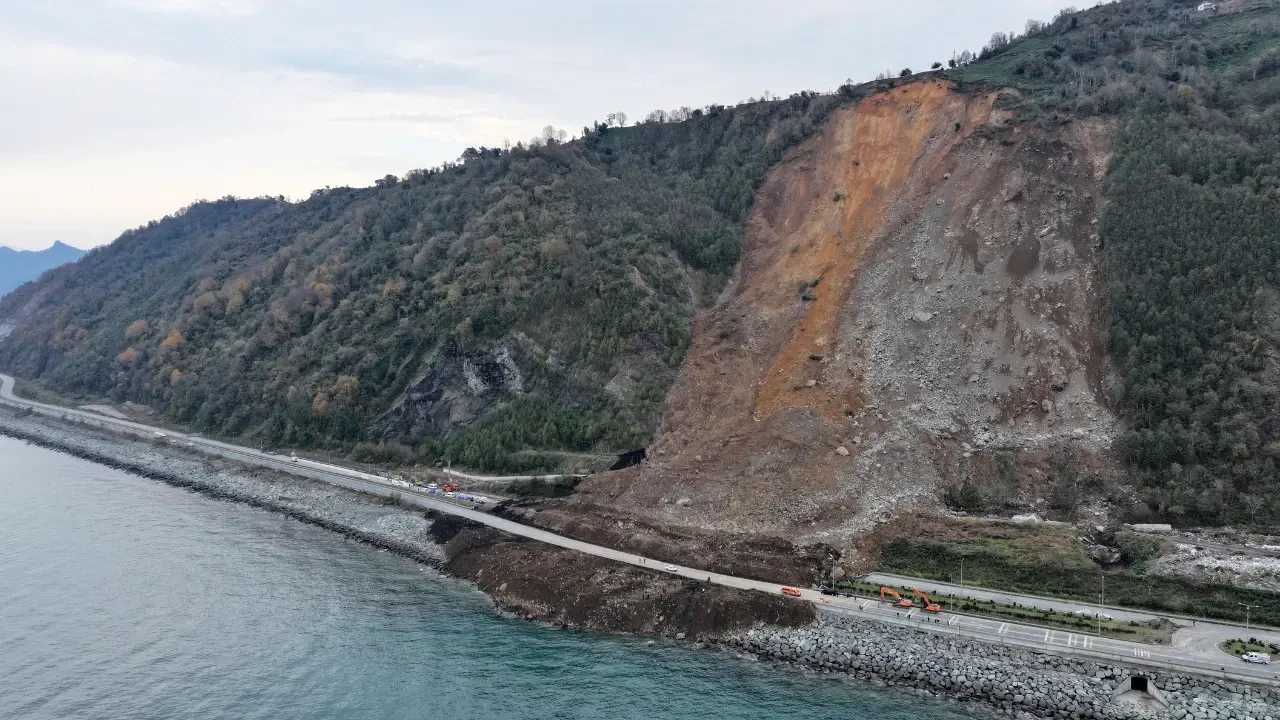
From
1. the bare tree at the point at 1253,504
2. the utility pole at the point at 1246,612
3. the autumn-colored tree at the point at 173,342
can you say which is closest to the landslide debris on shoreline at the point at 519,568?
the utility pole at the point at 1246,612

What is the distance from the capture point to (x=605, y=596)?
4338 centimetres

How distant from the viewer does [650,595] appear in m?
42.9

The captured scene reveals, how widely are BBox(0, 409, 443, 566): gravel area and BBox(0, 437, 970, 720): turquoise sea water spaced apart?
2.16m

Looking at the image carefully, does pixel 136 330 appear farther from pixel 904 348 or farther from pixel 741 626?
pixel 741 626

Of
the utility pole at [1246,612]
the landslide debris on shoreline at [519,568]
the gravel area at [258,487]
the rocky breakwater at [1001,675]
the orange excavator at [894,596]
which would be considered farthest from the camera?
the gravel area at [258,487]

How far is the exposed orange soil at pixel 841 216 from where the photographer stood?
2297 inches

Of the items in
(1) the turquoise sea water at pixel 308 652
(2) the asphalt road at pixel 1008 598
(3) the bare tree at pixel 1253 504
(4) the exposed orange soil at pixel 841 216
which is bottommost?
(1) the turquoise sea water at pixel 308 652

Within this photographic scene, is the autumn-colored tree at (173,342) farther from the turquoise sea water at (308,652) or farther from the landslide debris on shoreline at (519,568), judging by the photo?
the turquoise sea water at (308,652)

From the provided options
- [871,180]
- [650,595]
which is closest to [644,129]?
[871,180]

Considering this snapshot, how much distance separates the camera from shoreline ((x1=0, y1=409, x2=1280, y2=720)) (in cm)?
3203

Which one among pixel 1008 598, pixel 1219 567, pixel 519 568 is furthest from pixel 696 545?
pixel 1219 567

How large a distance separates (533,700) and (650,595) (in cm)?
985

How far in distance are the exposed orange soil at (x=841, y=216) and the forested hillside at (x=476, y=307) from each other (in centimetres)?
661

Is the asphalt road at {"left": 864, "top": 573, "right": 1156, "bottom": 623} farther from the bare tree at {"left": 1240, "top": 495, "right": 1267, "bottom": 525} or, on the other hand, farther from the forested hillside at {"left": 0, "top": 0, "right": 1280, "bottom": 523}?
the bare tree at {"left": 1240, "top": 495, "right": 1267, "bottom": 525}
